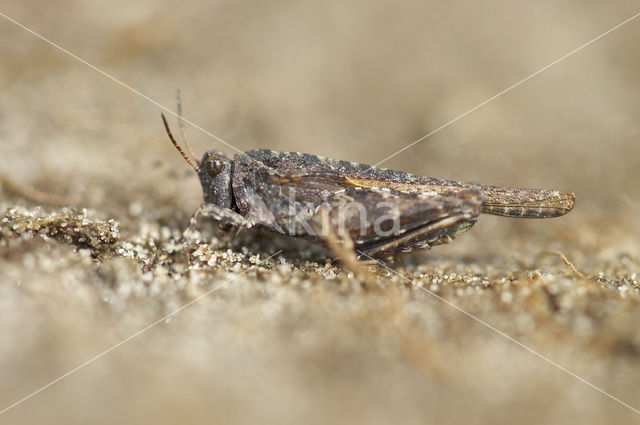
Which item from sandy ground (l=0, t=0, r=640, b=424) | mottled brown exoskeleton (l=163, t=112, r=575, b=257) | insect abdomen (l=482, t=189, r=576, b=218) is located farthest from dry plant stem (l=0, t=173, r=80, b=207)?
insect abdomen (l=482, t=189, r=576, b=218)

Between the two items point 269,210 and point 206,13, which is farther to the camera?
point 206,13

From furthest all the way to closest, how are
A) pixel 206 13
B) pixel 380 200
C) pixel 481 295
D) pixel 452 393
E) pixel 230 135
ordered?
pixel 206 13 < pixel 230 135 < pixel 380 200 < pixel 481 295 < pixel 452 393

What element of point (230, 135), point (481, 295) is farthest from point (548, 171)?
point (230, 135)

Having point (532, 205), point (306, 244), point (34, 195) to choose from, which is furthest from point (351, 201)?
point (34, 195)

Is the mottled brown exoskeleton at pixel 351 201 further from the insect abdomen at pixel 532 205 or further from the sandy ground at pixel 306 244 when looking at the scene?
the sandy ground at pixel 306 244

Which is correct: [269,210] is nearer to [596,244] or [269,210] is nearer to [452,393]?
[452,393]

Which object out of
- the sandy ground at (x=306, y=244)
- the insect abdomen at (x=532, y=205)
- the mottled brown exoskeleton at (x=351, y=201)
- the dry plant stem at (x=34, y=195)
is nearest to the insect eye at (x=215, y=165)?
the mottled brown exoskeleton at (x=351, y=201)
